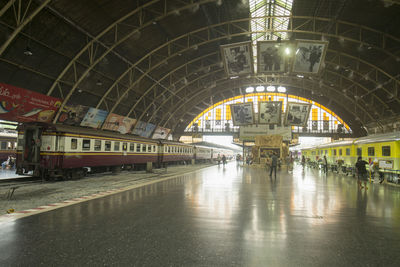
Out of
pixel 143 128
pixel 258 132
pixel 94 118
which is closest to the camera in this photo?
pixel 94 118

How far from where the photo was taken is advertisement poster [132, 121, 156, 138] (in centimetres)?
3662

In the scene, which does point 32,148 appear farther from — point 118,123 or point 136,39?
point 118,123

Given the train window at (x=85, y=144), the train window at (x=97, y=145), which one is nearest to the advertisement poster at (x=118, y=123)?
the train window at (x=97, y=145)

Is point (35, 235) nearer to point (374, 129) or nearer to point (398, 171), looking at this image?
point (398, 171)

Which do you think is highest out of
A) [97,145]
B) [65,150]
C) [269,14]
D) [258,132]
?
[269,14]

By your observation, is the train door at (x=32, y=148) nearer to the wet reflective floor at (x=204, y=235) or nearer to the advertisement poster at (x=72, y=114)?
the wet reflective floor at (x=204, y=235)

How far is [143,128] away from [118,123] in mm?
6259

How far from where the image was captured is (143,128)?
38250mm

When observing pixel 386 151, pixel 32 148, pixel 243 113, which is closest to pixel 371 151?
pixel 386 151

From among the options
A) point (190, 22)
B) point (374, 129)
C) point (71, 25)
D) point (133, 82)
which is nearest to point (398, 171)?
point (190, 22)

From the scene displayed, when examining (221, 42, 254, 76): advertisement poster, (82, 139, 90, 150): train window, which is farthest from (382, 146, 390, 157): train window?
(82, 139, 90, 150): train window

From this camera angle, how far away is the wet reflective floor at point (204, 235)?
12.6 feet

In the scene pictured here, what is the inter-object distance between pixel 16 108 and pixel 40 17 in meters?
8.00

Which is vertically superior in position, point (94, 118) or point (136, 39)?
point (136, 39)
